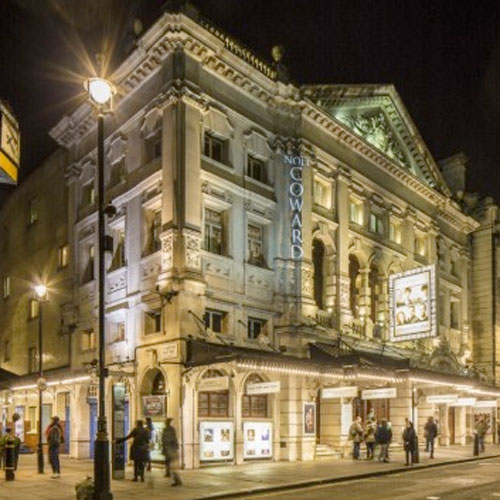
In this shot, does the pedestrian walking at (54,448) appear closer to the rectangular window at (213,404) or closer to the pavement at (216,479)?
the pavement at (216,479)

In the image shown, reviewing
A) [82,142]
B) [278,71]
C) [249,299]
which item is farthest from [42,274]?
[278,71]

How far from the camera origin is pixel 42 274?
119ft

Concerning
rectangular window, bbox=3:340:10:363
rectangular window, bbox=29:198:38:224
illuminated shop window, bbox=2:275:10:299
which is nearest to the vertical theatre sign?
rectangular window, bbox=29:198:38:224

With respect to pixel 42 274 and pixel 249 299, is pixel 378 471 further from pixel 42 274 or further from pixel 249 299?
pixel 42 274

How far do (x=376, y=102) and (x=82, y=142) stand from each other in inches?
607

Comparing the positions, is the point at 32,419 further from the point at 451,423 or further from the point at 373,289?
the point at 451,423

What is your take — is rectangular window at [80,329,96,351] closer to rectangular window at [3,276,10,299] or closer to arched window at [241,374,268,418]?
arched window at [241,374,268,418]

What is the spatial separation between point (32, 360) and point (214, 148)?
15891mm

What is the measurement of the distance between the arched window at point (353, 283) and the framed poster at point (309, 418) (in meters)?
7.12

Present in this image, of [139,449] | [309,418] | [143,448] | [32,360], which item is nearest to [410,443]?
[309,418]

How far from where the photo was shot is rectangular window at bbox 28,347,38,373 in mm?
36062

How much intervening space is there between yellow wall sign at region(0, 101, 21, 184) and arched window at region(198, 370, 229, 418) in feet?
50.0

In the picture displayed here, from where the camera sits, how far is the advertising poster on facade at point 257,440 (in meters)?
26.4

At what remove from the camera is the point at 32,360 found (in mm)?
36312
